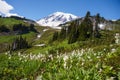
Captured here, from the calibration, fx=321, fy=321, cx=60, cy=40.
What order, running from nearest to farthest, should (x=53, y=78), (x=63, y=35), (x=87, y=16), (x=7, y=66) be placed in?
(x=53, y=78) → (x=7, y=66) → (x=87, y=16) → (x=63, y=35)

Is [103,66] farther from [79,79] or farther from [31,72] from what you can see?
[31,72]

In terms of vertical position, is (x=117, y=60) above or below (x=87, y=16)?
below

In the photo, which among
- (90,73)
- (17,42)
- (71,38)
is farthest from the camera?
(17,42)

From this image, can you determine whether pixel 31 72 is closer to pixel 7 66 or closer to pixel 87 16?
pixel 7 66

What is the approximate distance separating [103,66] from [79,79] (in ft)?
4.09

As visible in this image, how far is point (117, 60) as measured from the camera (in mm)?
14320

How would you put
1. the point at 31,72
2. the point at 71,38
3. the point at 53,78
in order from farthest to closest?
the point at 71,38
the point at 31,72
the point at 53,78

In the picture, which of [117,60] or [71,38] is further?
[71,38]

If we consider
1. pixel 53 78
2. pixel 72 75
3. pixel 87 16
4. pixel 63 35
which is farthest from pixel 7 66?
pixel 63 35

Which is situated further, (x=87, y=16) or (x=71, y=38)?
(x=87, y=16)

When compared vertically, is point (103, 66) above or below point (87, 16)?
below

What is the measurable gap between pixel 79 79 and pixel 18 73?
26.4ft

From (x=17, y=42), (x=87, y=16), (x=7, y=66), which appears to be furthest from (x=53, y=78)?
(x=17, y=42)

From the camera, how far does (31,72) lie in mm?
19969
